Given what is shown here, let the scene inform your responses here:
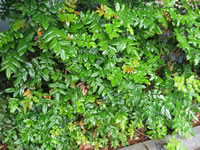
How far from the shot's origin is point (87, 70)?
1.62 meters

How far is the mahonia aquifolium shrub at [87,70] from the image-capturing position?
145 cm

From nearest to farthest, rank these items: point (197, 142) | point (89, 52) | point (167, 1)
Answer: point (89, 52) → point (167, 1) → point (197, 142)

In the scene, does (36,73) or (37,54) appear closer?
(36,73)

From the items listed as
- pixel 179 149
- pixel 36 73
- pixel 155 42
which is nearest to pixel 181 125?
pixel 179 149

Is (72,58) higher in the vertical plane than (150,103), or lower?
higher

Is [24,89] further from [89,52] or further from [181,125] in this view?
[181,125]

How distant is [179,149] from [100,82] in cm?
123

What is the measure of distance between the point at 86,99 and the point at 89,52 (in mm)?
496

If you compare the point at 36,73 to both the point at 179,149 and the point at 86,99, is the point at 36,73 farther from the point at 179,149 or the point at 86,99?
the point at 179,149

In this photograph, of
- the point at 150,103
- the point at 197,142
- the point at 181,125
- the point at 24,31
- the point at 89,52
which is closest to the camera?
the point at 24,31

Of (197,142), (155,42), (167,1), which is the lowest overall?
(197,142)

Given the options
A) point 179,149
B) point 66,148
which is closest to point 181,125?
point 179,149

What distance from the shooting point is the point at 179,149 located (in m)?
2.03

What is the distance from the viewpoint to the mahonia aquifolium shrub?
145 centimetres
